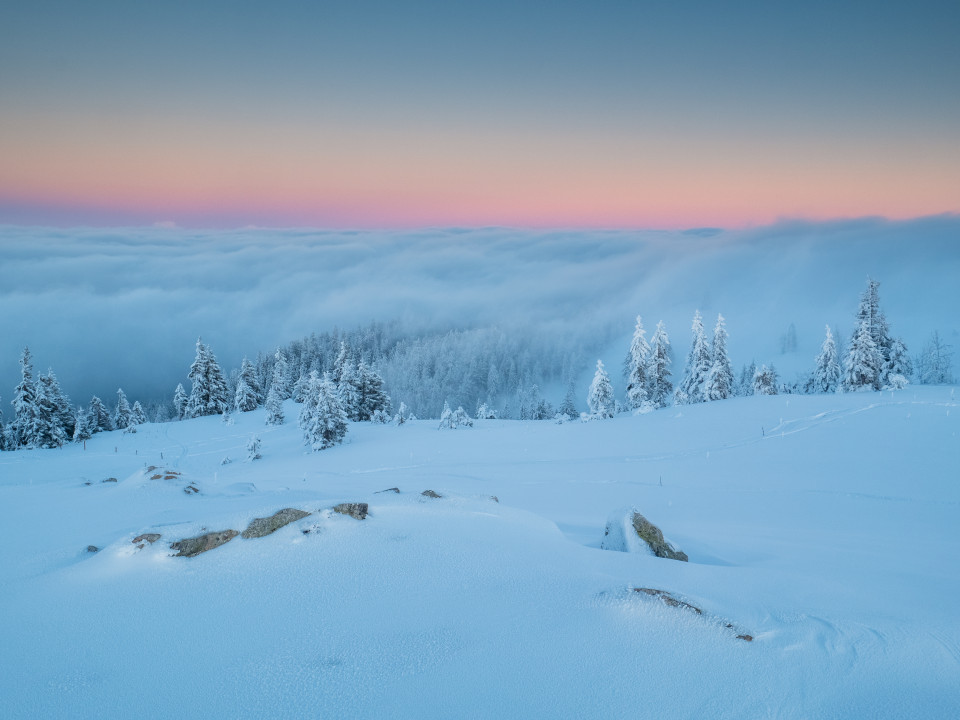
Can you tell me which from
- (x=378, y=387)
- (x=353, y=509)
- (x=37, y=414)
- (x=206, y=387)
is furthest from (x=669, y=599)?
(x=206, y=387)

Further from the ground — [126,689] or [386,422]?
[126,689]

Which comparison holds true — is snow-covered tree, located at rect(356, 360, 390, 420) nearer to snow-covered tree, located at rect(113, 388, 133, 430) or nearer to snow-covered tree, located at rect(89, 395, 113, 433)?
snow-covered tree, located at rect(89, 395, 113, 433)

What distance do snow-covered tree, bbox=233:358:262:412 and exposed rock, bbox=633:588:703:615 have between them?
54.5 meters

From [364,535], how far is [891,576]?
8480 mm

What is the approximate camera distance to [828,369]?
47.8 m

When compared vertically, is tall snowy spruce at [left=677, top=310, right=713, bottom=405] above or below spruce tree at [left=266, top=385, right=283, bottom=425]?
above

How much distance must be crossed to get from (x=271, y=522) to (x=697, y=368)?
143 ft

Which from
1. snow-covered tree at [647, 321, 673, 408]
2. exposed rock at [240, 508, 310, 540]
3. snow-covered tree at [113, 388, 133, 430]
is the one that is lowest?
snow-covered tree at [113, 388, 133, 430]

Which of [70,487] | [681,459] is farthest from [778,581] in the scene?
[681,459]

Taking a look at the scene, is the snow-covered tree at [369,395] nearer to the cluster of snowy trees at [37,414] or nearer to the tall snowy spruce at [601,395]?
the tall snowy spruce at [601,395]

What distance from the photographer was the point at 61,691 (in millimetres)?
3695

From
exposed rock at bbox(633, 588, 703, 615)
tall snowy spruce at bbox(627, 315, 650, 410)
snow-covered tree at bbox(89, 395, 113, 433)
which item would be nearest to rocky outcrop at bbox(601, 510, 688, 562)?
exposed rock at bbox(633, 588, 703, 615)

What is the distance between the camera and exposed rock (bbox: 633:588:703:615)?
476 cm

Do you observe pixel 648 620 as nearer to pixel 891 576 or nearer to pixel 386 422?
pixel 891 576
